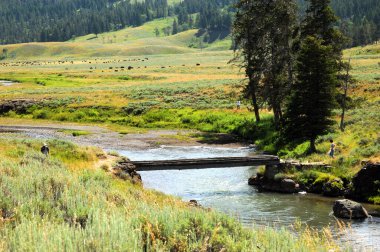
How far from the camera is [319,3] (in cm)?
4303

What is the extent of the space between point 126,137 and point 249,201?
2774cm

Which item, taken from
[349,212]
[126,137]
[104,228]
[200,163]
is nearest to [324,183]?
[349,212]

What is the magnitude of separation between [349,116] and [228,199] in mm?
22190

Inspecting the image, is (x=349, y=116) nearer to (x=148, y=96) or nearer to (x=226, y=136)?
(x=226, y=136)

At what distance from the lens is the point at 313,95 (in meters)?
34.6

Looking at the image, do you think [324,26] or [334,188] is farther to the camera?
[324,26]

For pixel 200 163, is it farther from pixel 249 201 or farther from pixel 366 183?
pixel 366 183

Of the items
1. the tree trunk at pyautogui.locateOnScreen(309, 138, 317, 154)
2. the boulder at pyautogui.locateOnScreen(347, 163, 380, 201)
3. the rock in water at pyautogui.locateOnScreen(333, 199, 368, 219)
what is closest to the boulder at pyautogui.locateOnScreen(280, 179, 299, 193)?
the boulder at pyautogui.locateOnScreen(347, 163, 380, 201)

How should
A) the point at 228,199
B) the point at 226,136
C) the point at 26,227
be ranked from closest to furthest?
1. the point at 26,227
2. the point at 228,199
3. the point at 226,136

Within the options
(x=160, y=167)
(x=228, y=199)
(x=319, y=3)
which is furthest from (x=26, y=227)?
(x=319, y=3)

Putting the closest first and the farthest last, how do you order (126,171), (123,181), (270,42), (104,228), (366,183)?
(104,228)
(123,181)
(366,183)
(126,171)
(270,42)

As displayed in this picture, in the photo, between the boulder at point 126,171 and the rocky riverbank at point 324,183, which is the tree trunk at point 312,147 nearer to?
the rocky riverbank at point 324,183

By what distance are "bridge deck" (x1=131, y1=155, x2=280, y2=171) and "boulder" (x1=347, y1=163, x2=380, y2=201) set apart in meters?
6.01

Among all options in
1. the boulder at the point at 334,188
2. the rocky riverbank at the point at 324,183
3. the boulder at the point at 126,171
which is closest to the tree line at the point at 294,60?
the rocky riverbank at the point at 324,183
